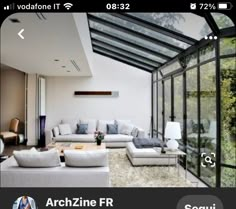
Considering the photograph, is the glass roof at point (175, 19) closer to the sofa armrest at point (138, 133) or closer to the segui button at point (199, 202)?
the segui button at point (199, 202)

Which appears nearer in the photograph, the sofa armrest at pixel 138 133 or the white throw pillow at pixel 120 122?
the sofa armrest at pixel 138 133

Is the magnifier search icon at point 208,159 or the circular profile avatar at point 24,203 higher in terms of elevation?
the circular profile avatar at point 24,203

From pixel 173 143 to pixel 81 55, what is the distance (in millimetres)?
1929

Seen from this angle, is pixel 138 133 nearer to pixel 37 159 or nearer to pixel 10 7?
pixel 37 159

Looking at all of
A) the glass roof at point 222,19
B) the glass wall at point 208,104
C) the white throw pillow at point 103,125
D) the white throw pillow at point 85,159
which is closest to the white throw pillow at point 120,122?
the white throw pillow at point 103,125

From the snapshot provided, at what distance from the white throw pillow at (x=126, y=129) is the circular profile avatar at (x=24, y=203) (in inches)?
205

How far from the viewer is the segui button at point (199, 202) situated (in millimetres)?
522

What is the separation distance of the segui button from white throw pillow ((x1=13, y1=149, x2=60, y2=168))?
1.78 m

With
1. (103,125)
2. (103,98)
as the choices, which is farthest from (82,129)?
(103,98)

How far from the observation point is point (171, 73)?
149 inches

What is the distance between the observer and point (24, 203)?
53cm

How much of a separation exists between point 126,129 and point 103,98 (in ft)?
3.88

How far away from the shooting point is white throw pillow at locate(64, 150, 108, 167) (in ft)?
7.18

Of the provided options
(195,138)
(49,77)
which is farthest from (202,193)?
(49,77)
